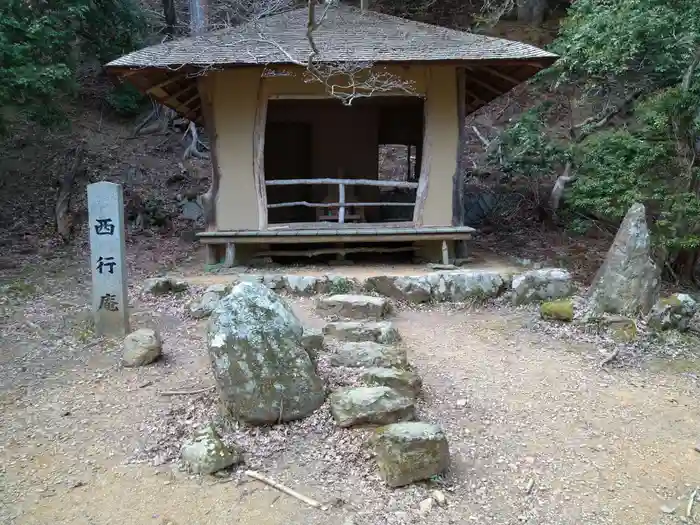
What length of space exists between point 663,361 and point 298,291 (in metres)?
4.07

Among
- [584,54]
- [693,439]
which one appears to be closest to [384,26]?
[584,54]

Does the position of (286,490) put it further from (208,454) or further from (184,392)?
(184,392)

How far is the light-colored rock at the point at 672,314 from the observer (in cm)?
624

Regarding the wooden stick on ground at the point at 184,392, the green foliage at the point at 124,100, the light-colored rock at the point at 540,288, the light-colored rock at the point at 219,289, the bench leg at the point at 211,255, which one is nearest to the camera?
the wooden stick on ground at the point at 184,392

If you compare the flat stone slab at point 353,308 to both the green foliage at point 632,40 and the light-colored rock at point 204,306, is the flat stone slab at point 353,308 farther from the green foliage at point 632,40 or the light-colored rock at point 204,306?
the green foliage at point 632,40

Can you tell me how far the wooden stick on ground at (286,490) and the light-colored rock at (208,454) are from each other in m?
0.15

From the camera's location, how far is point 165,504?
11.4 feet

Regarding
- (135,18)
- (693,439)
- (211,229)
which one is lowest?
(693,439)

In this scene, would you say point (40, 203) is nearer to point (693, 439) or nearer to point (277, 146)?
point (277, 146)

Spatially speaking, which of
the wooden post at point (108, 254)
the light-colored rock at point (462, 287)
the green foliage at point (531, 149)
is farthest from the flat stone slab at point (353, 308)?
the green foliage at point (531, 149)

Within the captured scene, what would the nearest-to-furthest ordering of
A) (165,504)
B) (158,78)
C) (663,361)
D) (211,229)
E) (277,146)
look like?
(165,504), (663,361), (158,78), (211,229), (277,146)

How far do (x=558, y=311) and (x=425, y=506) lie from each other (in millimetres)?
3692

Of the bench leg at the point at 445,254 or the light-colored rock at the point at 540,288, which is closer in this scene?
the light-colored rock at the point at 540,288

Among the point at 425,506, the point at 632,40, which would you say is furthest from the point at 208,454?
the point at 632,40
